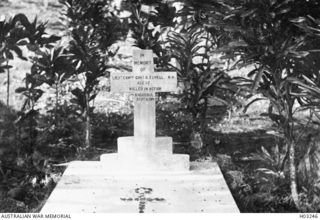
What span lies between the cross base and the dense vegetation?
0.49 m

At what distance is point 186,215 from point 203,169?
139 centimetres

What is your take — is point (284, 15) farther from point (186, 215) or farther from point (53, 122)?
point (53, 122)

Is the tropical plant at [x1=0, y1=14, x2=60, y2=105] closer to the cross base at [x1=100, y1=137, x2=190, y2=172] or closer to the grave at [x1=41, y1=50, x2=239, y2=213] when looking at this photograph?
the grave at [x1=41, y1=50, x2=239, y2=213]

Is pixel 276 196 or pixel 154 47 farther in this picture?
pixel 154 47

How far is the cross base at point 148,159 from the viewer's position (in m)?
5.58

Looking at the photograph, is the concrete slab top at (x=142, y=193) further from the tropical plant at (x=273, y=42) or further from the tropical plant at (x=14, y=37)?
the tropical plant at (x=14, y=37)

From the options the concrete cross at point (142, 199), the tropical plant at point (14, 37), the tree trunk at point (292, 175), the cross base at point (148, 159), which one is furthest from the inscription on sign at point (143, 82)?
the tree trunk at point (292, 175)

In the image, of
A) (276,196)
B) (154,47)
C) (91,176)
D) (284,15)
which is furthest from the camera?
(154,47)

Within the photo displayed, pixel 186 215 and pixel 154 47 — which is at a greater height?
pixel 154 47

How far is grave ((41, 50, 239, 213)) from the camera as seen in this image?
201 inches

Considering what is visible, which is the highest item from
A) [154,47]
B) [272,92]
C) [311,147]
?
[154,47]

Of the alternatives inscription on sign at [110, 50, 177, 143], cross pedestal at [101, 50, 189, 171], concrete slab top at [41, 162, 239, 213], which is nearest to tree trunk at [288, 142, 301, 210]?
concrete slab top at [41, 162, 239, 213]

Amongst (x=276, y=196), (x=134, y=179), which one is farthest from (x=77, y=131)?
(x=276, y=196)

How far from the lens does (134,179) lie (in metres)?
5.44
